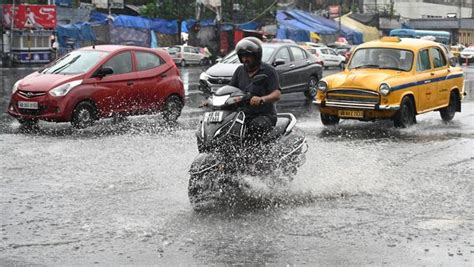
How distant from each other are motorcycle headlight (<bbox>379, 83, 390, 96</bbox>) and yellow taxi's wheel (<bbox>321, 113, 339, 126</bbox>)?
133 cm

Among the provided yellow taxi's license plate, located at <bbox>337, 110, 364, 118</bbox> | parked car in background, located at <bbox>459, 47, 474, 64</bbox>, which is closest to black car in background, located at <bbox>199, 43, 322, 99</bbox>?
yellow taxi's license plate, located at <bbox>337, 110, 364, 118</bbox>

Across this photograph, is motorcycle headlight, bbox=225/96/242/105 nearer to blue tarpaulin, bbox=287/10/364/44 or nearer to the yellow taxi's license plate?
the yellow taxi's license plate

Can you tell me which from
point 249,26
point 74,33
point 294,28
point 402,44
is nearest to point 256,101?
point 402,44

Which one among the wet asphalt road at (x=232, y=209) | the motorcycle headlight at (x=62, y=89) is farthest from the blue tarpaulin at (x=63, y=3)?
the wet asphalt road at (x=232, y=209)

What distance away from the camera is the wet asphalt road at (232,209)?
5.80m

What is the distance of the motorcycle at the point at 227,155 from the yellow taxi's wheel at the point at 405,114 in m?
6.49

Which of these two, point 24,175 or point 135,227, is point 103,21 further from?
point 135,227

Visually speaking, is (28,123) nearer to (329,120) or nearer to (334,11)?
(329,120)

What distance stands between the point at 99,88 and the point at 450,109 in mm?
7661

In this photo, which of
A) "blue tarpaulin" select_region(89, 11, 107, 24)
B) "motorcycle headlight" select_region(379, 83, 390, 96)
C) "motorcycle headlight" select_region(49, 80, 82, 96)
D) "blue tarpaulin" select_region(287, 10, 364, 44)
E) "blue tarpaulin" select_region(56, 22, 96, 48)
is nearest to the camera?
"motorcycle headlight" select_region(49, 80, 82, 96)

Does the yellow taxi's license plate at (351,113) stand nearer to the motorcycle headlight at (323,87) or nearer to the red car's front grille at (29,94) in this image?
the motorcycle headlight at (323,87)

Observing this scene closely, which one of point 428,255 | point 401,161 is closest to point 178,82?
point 401,161

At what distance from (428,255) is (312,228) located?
119cm

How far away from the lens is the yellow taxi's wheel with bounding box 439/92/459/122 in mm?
15914
